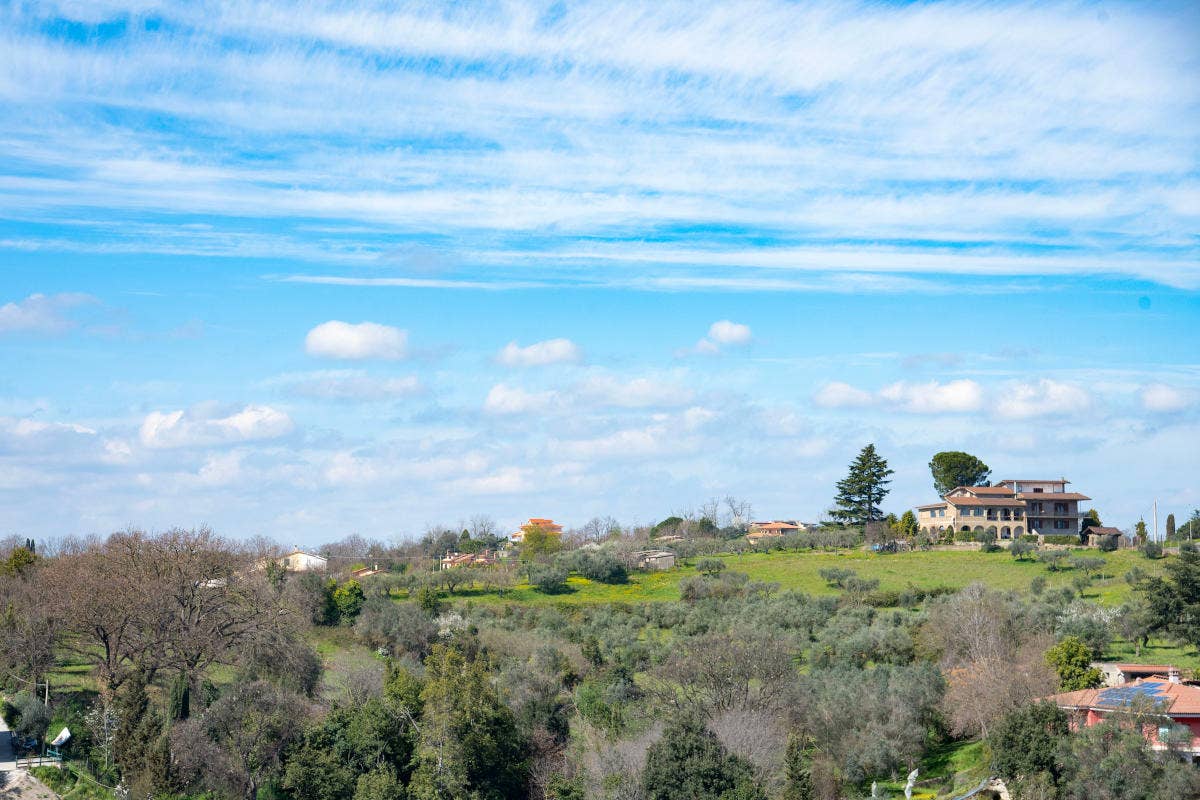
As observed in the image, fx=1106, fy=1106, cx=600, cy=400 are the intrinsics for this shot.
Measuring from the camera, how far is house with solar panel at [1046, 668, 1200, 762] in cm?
3138

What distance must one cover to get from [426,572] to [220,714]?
141ft

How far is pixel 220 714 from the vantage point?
42.0m

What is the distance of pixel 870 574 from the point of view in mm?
70500

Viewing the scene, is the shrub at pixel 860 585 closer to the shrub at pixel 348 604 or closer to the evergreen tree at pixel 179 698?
the shrub at pixel 348 604

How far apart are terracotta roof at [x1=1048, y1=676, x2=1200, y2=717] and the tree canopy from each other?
65.5 meters

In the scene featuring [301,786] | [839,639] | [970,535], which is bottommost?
[301,786]

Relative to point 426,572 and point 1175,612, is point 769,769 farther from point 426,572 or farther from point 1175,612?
point 426,572

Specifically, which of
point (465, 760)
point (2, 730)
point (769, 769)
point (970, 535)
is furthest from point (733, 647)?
point (970, 535)

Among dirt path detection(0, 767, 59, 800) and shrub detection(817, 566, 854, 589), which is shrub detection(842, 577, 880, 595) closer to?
shrub detection(817, 566, 854, 589)

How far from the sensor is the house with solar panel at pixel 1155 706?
3138 centimetres

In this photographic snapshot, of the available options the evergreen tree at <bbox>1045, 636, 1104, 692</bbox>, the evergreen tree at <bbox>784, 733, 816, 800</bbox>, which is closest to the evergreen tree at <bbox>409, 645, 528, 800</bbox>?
the evergreen tree at <bbox>784, 733, 816, 800</bbox>

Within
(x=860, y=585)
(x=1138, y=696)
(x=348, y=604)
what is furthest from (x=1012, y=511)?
(x=1138, y=696)

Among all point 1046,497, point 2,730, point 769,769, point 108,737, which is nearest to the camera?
point 769,769

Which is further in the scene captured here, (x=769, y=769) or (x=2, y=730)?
(x=2, y=730)
